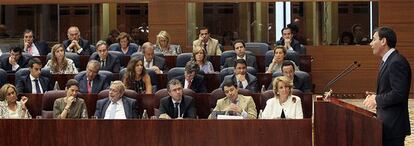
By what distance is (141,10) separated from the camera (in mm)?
12383

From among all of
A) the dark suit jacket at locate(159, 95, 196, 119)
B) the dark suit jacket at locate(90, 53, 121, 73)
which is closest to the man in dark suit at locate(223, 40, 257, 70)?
the dark suit jacket at locate(90, 53, 121, 73)

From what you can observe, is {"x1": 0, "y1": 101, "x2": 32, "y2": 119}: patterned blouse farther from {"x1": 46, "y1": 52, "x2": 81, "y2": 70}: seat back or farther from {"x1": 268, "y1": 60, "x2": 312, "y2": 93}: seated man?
{"x1": 46, "y1": 52, "x2": 81, "y2": 70}: seat back

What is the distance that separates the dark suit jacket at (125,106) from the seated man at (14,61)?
8.87 ft

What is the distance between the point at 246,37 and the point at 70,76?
3604 millimetres

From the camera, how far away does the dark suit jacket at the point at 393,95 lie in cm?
497

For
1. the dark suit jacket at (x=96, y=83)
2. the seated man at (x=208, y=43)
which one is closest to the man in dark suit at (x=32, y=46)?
the seated man at (x=208, y=43)

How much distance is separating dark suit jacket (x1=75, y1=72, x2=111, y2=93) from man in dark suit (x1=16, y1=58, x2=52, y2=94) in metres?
0.38

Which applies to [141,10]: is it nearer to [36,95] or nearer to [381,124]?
[36,95]

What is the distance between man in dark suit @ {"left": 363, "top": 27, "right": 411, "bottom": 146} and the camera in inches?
196

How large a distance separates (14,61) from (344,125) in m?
5.77

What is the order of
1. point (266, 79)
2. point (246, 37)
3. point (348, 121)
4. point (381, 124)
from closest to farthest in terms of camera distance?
point (381, 124)
point (348, 121)
point (266, 79)
point (246, 37)

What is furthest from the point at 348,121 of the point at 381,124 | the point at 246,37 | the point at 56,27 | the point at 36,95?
the point at 56,27

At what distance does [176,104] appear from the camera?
25.0 feet

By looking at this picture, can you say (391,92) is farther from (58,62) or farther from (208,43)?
(208,43)
